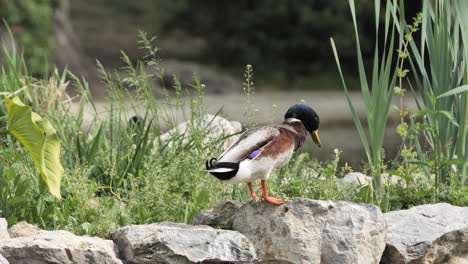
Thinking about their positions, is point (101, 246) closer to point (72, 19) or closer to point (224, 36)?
point (224, 36)

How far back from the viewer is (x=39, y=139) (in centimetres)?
312

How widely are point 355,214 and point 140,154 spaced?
132 cm

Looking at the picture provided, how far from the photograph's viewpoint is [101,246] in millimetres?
2994

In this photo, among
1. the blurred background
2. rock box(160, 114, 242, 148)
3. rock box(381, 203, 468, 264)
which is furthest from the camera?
the blurred background

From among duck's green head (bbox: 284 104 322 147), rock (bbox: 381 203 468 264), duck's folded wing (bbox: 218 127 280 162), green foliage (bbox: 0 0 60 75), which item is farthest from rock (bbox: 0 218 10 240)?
green foliage (bbox: 0 0 60 75)

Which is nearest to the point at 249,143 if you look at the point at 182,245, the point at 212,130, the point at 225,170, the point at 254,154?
the point at 254,154

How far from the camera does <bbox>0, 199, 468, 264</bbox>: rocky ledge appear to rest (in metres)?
2.96

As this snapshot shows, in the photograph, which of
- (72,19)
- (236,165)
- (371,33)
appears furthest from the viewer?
(72,19)

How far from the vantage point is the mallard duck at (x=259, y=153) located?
2824mm

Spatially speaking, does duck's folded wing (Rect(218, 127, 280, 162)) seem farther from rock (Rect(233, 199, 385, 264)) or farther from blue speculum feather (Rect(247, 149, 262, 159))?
rock (Rect(233, 199, 385, 264))

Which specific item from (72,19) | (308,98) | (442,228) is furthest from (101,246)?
(72,19)

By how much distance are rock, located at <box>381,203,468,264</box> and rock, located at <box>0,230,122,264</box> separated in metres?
1.21

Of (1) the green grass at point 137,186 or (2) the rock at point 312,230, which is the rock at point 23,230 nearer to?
(1) the green grass at point 137,186

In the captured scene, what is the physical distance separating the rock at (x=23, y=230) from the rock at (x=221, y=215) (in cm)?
70
